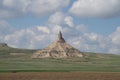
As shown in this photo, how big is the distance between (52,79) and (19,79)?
5043 mm

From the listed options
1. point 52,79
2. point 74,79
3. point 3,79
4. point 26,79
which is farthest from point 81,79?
point 3,79

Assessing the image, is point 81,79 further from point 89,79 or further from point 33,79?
point 33,79

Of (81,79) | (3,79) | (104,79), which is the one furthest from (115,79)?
(3,79)

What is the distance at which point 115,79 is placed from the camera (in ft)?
184

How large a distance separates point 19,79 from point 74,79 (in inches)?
333

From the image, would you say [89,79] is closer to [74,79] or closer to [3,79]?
[74,79]

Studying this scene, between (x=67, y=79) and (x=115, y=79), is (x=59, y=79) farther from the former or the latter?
(x=115, y=79)

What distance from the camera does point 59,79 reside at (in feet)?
182

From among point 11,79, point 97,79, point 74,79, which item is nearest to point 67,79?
point 74,79

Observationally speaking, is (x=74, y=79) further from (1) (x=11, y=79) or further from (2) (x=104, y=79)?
(1) (x=11, y=79)

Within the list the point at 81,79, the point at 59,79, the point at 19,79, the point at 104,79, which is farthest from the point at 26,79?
the point at 104,79

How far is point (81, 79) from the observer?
2202 inches

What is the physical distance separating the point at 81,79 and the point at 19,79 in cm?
955

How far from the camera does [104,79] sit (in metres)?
55.8
